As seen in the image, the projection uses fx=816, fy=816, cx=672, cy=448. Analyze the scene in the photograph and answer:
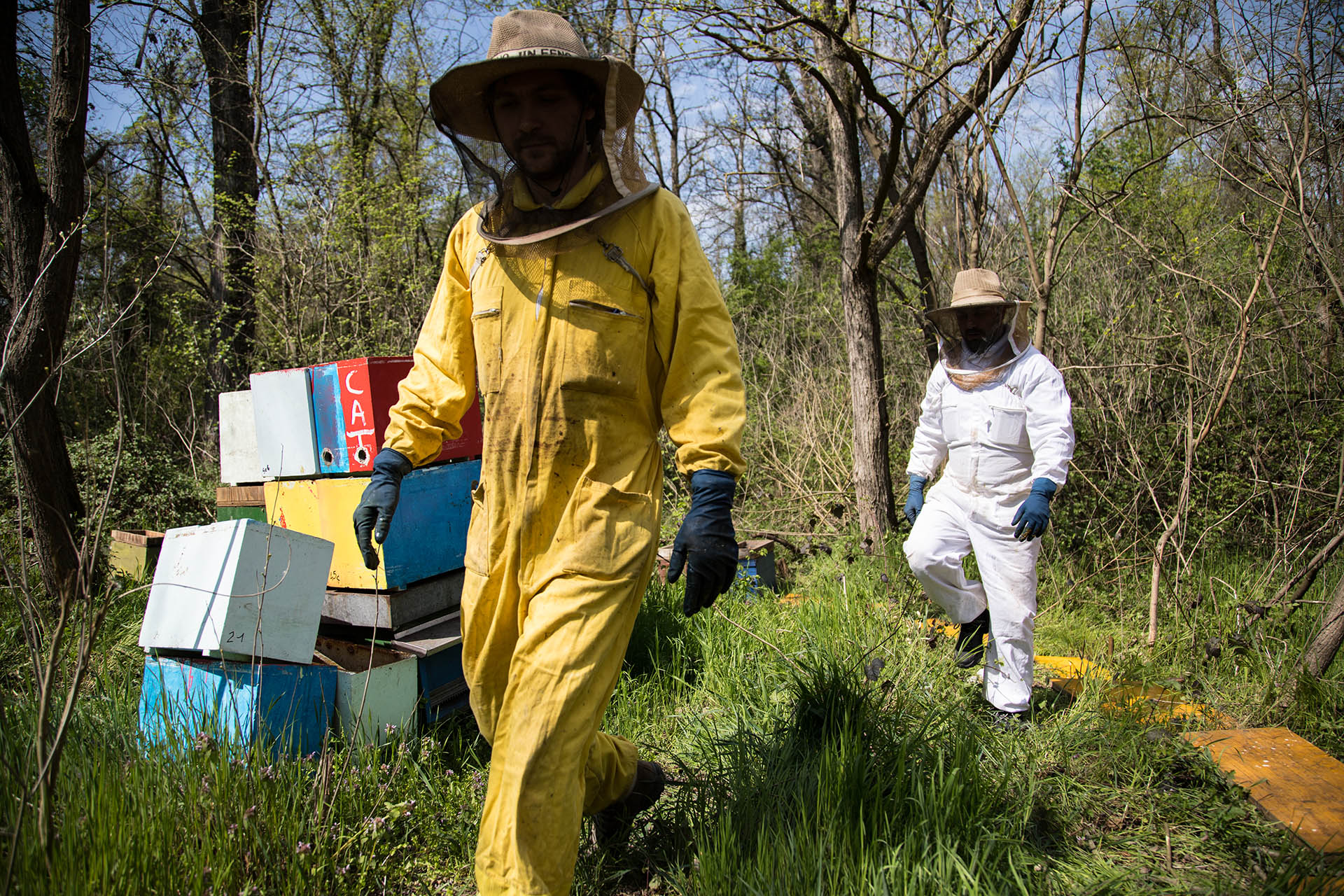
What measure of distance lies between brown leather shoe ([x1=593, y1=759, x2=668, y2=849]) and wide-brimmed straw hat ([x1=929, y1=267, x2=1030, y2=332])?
2585 mm

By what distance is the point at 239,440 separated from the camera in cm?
399

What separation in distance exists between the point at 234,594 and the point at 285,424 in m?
1.15

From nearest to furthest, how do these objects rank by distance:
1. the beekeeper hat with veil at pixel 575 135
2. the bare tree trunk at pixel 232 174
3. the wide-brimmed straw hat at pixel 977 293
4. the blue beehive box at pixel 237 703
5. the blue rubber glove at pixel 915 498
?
the beekeeper hat with veil at pixel 575 135 < the blue beehive box at pixel 237 703 < the wide-brimmed straw hat at pixel 977 293 < the blue rubber glove at pixel 915 498 < the bare tree trunk at pixel 232 174

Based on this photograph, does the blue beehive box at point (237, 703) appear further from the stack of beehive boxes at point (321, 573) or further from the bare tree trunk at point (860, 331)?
the bare tree trunk at point (860, 331)

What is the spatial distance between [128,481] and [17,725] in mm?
4958

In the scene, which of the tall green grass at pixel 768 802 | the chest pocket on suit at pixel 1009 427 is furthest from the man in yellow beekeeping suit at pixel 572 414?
the chest pocket on suit at pixel 1009 427

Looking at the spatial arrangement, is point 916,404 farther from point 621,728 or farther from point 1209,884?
point 1209,884

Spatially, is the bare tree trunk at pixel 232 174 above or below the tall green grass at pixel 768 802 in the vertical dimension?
above

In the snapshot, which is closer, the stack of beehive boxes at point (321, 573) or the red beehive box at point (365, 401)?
the stack of beehive boxes at point (321, 573)

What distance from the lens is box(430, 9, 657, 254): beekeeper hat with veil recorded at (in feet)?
7.55

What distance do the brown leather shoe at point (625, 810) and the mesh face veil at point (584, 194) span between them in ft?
5.36

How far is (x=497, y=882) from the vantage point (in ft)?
6.57

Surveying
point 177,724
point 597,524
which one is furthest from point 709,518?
point 177,724

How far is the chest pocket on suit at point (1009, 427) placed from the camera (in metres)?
3.74
